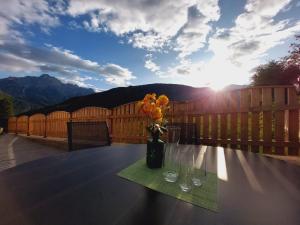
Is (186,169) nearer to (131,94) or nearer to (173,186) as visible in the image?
(173,186)

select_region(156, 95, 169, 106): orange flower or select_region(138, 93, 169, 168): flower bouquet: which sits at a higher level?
select_region(156, 95, 169, 106): orange flower

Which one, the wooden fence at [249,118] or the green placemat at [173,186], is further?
the wooden fence at [249,118]

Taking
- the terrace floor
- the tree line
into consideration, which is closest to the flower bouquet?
the terrace floor

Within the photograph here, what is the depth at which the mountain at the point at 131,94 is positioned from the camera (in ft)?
56.6

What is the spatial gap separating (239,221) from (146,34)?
22.8 ft

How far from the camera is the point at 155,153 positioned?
1160 mm

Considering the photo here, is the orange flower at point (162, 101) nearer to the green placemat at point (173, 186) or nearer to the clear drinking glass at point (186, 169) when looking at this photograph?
the clear drinking glass at point (186, 169)

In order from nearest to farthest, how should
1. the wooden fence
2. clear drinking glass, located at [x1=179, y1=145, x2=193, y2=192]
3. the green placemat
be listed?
the green placemat, clear drinking glass, located at [x1=179, y1=145, x2=193, y2=192], the wooden fence

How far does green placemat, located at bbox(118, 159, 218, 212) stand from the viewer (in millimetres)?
744

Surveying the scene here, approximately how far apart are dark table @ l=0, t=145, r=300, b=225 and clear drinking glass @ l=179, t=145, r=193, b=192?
0.14 meters

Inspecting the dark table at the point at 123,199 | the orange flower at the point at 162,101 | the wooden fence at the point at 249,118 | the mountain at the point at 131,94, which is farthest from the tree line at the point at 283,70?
the orange flower at the point at 162,101

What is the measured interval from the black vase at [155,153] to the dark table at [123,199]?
8.0 inches

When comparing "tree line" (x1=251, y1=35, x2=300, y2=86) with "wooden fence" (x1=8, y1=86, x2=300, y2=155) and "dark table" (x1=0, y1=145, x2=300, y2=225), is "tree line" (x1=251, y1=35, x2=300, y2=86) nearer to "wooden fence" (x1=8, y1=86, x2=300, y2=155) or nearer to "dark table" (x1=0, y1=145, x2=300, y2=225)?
"wooden fence" (x1=8, y1=86, x2=300, y2=155)

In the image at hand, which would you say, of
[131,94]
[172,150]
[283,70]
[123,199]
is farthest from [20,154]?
[131,94]
